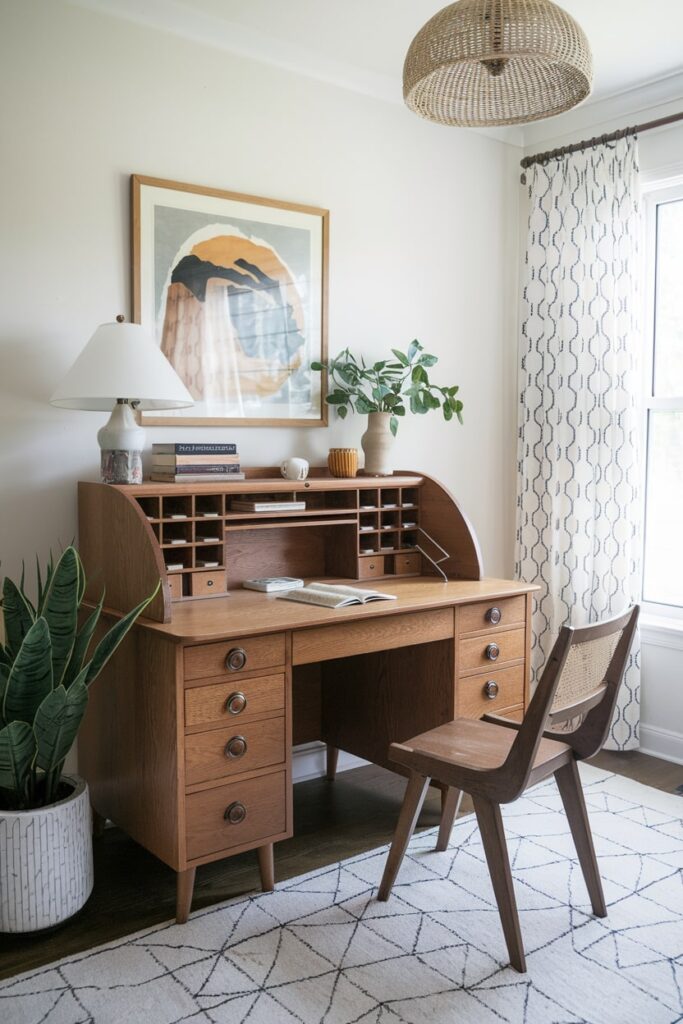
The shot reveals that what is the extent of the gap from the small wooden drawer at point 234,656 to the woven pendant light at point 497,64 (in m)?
1.36

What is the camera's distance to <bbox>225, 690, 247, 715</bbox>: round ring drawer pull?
221cm

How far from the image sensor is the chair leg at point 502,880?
2.00 meters

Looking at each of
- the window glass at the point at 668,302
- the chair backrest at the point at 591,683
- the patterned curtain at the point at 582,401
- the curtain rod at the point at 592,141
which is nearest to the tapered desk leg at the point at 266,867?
the chair backrest at the point at 591,683

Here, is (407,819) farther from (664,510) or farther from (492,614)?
(664,510)

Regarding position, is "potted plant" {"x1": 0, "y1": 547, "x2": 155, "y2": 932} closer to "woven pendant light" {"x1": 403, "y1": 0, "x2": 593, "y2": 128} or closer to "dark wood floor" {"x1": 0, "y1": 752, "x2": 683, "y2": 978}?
"dark wood floor" {"x1": 0, "y1": 752, "x2": 683, "y2": 978}

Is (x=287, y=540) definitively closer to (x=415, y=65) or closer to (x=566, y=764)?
(x=566, y=764)

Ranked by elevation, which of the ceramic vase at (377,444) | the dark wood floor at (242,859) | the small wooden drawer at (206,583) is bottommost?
the dark wood floor at (242,859)

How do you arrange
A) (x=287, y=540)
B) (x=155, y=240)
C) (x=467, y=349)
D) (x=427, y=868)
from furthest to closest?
(x=467, y=349), (x=287, y=540), (x=155, y=240), (x=427, y=868)

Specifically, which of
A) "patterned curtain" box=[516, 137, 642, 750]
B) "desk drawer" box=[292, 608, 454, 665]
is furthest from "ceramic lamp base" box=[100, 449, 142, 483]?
"patterned curtain" box=[516, 137, 642, 750]

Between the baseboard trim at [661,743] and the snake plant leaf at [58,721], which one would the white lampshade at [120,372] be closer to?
the snake plant leaf at [58,721]

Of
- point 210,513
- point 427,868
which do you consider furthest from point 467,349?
point 427,868

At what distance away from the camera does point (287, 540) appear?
9.86 feet

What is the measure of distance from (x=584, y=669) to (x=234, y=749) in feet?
2.89

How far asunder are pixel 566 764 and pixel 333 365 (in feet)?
5.22
